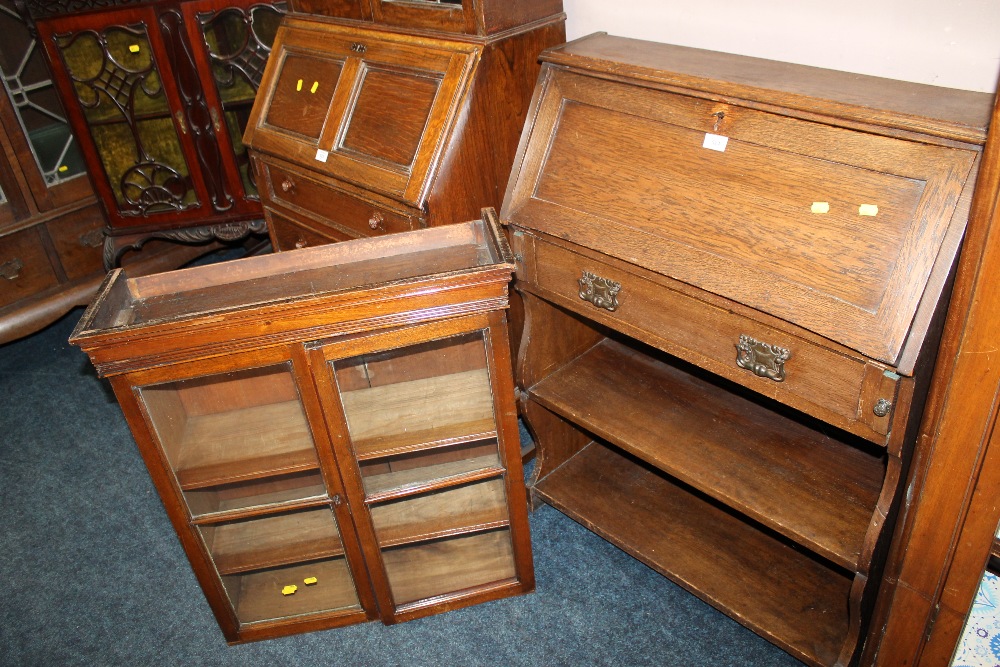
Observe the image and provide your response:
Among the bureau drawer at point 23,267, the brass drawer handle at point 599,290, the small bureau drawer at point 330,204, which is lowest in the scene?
the bureau drawer at point 23,267

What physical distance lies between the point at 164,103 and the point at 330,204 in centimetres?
104

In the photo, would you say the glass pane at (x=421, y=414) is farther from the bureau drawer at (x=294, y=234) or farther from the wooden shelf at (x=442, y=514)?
the bureau drawer at (x=294, y=234)

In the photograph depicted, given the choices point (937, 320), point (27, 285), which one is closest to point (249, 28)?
point (27, 285)

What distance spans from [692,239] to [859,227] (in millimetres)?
335

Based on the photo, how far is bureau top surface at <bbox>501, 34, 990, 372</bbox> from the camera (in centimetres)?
141

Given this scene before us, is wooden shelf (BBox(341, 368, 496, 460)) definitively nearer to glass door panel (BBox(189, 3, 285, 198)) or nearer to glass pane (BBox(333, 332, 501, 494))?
glass pane (BBox(333, 332, 501, 494))

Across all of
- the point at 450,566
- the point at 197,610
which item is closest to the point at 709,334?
the point at 450,566

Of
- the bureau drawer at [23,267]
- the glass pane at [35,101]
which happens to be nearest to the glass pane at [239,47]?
the glass pane at [35,101]

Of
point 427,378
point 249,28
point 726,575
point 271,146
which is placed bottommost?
point 726,575

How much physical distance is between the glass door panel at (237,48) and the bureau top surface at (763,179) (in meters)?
1.33

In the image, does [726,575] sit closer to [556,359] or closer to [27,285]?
[556,359]

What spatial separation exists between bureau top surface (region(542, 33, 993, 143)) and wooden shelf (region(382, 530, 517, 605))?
4.24 feet

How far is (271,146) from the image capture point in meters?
2.54

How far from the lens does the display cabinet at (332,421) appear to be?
1.69 metres
